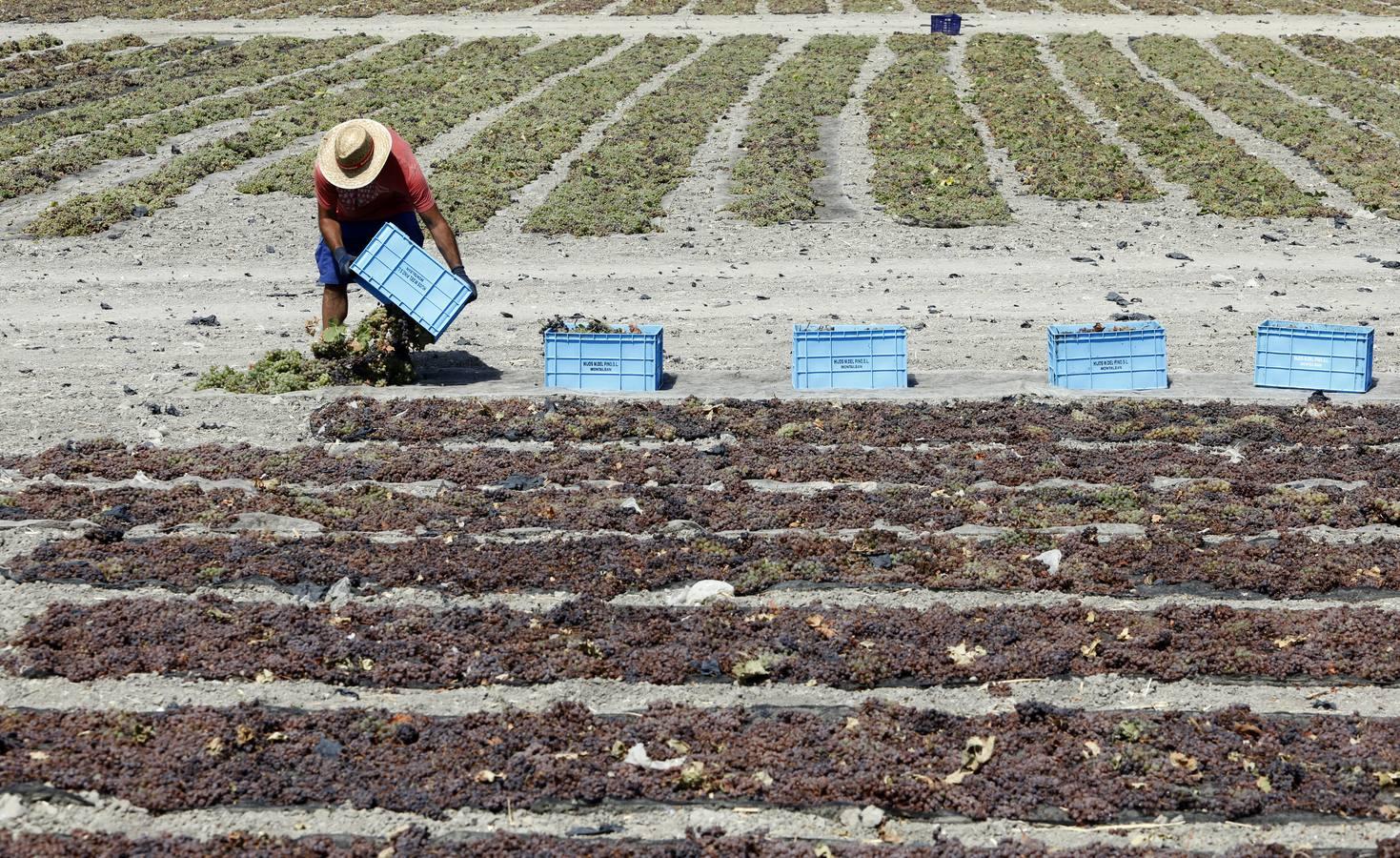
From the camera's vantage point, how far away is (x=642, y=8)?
143ft

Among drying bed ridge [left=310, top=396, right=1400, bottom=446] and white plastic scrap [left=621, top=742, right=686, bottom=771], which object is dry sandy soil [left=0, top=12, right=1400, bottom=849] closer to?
white plastic scrap [left=621, top=742, right=686, bottom=771]

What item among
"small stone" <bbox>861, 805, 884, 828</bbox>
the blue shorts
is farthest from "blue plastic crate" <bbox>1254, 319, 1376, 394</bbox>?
"small stone" <bbox>861, 805, 884, 828</bbox>

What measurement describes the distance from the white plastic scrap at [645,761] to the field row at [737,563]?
1578mm

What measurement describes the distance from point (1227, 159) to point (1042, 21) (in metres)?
21.2

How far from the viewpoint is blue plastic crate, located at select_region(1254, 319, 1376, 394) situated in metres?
10.6

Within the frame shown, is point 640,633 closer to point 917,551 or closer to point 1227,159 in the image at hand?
point 917,551

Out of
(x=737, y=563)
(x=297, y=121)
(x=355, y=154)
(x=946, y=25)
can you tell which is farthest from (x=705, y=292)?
(x=946, y=25)

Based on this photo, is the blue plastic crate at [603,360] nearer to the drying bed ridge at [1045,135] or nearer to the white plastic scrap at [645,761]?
the white plastic scrap at [645,761]

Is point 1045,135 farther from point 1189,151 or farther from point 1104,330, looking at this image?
point 1104,330

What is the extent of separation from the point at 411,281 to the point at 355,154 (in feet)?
3.30

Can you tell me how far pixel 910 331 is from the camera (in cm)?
1292

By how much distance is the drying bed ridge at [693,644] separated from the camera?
6496 millimetres

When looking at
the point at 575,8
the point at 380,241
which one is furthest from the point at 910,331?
the point at 575,8

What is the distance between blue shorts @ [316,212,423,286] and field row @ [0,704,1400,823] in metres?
5.77
